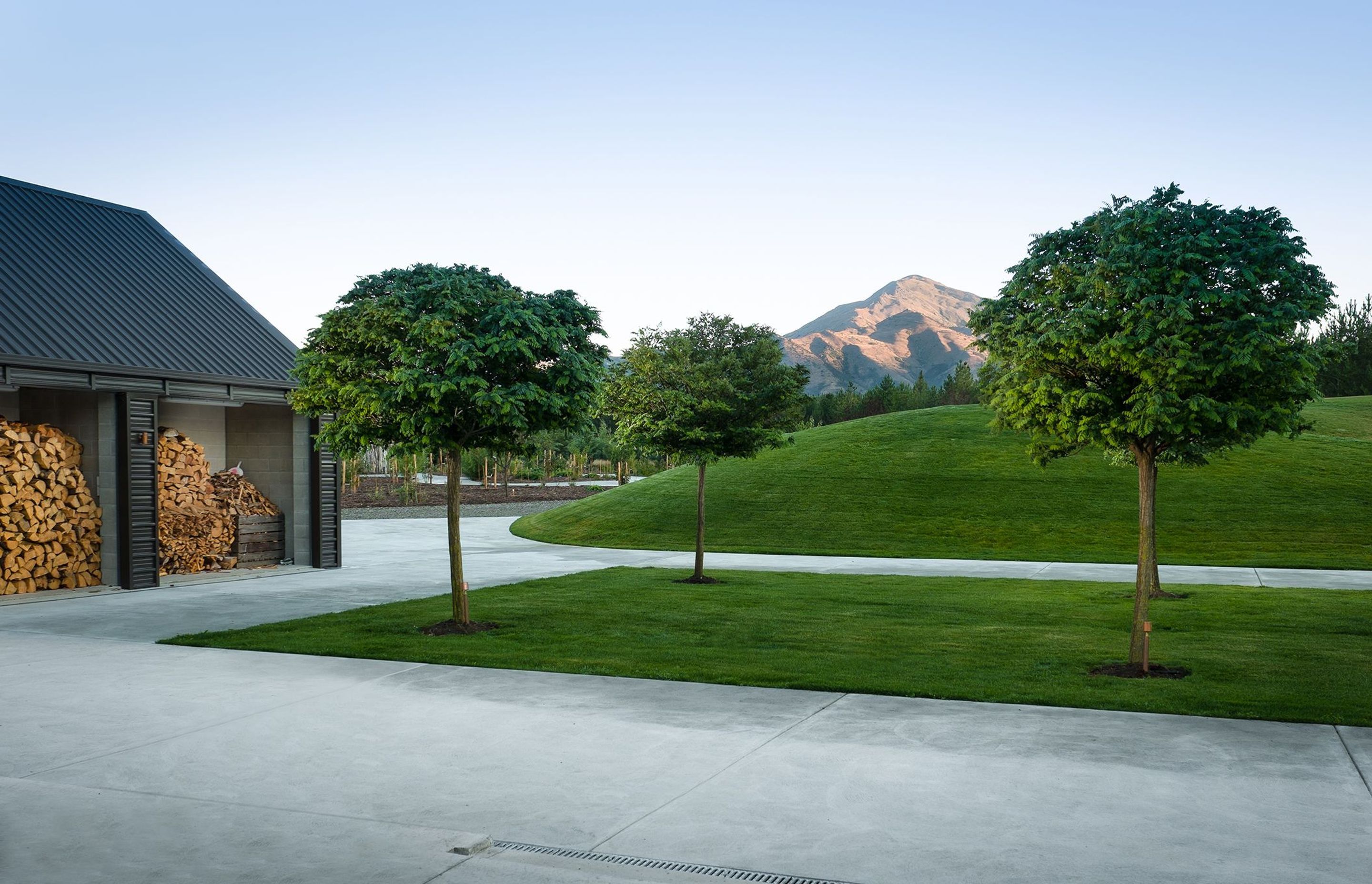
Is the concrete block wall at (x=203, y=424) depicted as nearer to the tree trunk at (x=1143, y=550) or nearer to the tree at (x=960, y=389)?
the tree trunk at (x=1143, y=550)

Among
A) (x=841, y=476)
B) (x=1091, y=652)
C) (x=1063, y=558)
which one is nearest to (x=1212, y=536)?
(x=1063, y=558)

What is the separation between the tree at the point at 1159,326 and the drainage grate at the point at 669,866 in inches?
254

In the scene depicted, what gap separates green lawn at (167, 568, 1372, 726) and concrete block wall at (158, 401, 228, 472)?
24.5 ft

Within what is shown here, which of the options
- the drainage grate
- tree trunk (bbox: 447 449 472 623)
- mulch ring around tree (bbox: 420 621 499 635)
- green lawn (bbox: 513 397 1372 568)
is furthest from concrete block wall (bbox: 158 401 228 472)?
the drainage grate

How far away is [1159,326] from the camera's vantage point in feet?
31.7

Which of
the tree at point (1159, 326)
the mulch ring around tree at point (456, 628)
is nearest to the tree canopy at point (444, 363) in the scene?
the mulch ring around tree at point (456, 628)

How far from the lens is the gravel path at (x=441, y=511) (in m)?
39.6

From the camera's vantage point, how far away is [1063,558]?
25.1m

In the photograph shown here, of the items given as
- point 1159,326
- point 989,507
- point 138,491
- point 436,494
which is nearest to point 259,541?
point 138,491

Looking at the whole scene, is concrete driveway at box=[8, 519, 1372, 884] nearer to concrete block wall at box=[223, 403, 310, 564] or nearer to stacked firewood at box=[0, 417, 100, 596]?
stacked firewood at box=[0, 417, 100, 596]

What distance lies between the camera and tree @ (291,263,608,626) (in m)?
12.1

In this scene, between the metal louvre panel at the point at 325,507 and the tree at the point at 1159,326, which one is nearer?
the tree at the point at 1159,326

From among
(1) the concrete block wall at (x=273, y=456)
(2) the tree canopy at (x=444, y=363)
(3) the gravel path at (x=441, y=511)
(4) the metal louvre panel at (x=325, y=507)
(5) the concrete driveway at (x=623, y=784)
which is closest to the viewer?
(5) the concrete driveway at (x=623, y=784)

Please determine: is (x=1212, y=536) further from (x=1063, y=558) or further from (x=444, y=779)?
(x=444, y=779)
